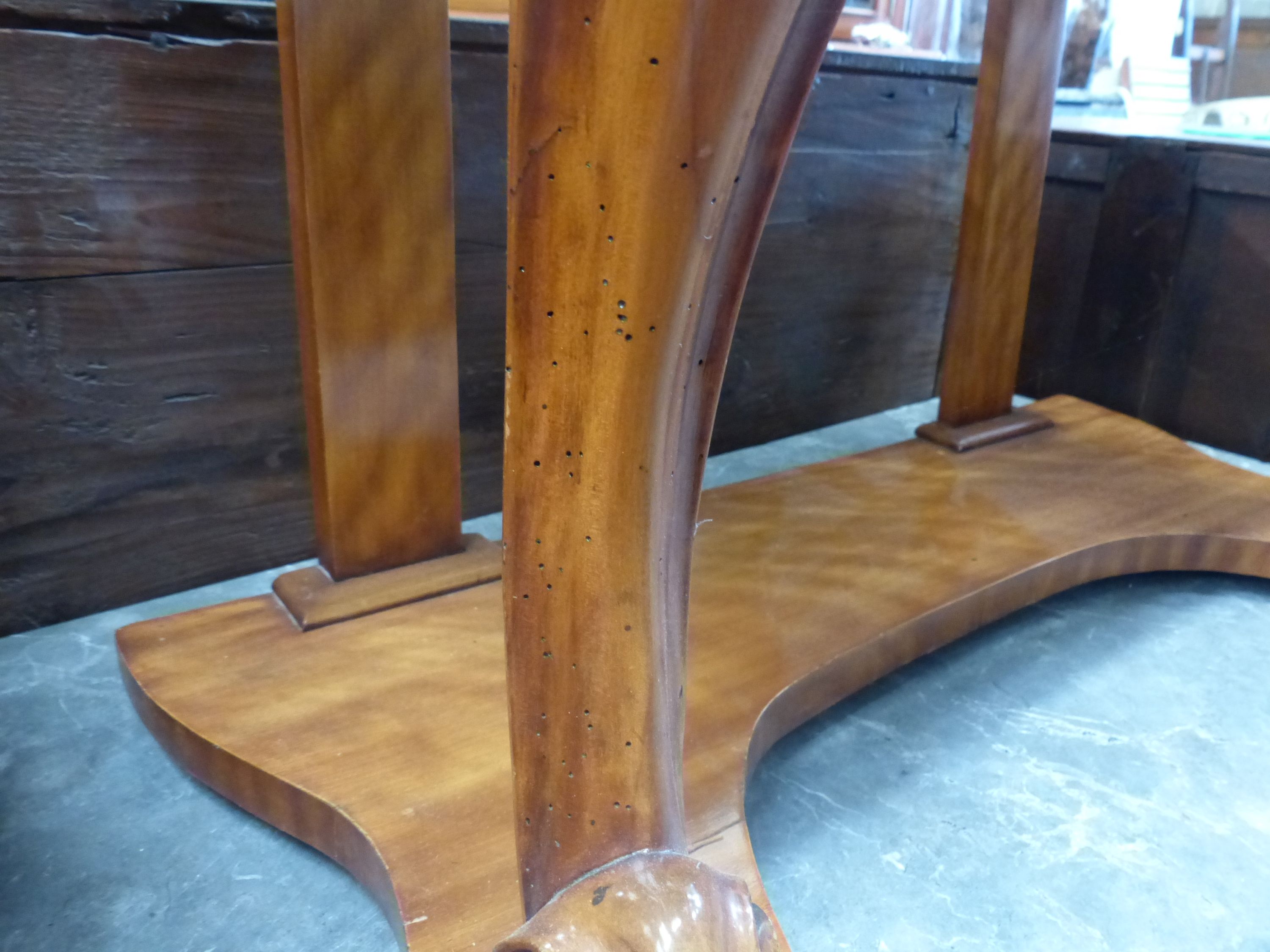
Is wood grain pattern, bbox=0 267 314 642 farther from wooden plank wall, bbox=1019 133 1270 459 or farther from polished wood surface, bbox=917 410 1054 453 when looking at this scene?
wooden plank wall, bbox=1019 133 1270 459

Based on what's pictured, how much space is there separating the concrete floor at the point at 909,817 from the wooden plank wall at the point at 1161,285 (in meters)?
0.60

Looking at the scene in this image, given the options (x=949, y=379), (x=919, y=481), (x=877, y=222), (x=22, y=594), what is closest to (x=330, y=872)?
(x=22, y=594)

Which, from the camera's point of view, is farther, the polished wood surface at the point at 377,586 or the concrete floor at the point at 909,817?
the polished wood surface at the point at 377,586

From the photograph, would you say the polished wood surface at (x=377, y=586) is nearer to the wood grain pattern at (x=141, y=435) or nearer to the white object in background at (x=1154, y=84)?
the wood grain pattern at (x=141, y=435)

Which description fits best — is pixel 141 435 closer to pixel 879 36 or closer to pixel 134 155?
pixel 134 155

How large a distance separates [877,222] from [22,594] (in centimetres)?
103

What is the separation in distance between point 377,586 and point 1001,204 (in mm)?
779

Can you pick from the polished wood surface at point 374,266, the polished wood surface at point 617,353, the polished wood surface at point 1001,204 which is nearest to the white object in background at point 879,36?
the polished wood surface at point 1001,204

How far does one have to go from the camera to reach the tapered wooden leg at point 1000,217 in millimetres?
1021

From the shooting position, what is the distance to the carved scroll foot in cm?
32

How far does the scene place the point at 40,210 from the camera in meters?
0.72

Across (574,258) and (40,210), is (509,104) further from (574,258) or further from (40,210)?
(40,210)

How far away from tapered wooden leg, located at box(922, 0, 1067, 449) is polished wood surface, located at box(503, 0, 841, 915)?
85cm

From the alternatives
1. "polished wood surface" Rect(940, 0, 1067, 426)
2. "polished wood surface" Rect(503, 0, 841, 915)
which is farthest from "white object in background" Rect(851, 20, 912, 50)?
"polished wood surface" Rect(503, 0, 841, 915)
